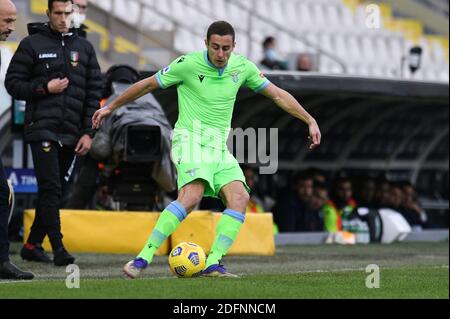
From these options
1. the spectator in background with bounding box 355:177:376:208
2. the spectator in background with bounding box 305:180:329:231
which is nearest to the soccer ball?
the spectator in background with bounding box 305:180:329:231

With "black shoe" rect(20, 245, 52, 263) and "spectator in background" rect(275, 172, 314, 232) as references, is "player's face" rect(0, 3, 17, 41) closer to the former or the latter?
"black shoe" rect(20, 245, 52, 263)

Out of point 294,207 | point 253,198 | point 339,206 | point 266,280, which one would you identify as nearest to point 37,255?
point 266,280

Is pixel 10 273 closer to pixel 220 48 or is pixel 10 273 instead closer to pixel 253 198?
pixel 220 48

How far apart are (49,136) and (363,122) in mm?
8711

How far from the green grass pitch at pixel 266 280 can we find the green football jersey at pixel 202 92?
102 centimetres

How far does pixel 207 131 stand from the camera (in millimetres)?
8375

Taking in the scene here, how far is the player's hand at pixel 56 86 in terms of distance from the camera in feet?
31.1

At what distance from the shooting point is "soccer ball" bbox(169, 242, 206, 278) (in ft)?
27.0

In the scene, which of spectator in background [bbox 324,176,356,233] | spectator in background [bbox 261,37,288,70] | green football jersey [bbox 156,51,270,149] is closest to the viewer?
green football jersey [bbox 156,51,270,149]

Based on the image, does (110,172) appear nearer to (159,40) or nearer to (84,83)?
(84,83)

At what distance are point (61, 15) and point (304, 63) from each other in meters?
7.17

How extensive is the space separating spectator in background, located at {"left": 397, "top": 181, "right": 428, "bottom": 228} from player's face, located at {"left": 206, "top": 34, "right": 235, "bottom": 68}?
969 centimetres

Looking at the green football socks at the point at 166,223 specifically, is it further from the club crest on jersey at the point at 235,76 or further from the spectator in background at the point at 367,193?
the spectator in background at the point at 367,193
